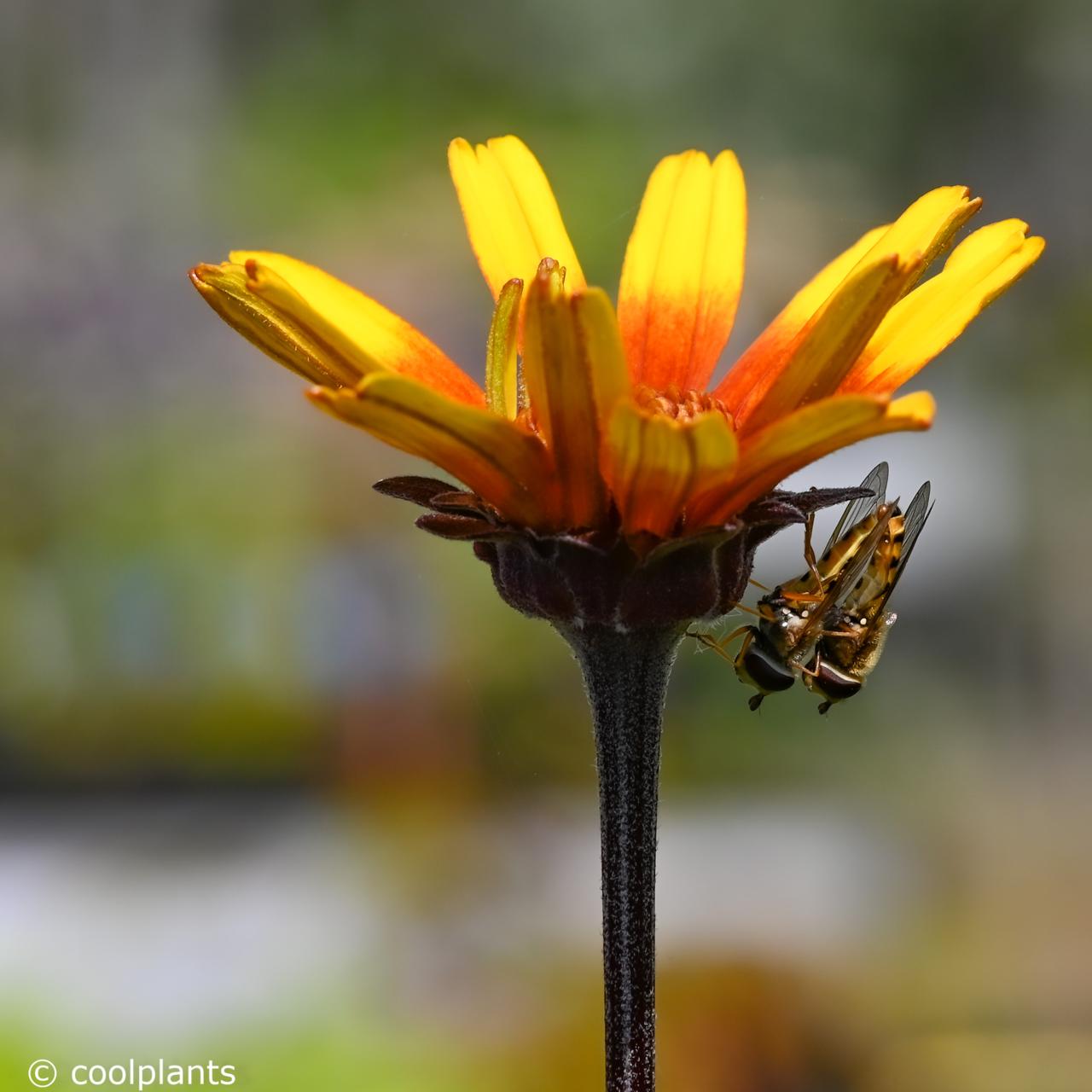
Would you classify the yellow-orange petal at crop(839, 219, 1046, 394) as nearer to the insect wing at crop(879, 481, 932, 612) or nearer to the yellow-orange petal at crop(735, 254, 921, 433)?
the yellow-orange petal at crop(735, 254, 921, 433)

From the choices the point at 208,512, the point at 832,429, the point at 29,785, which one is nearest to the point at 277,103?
the point at 208,512

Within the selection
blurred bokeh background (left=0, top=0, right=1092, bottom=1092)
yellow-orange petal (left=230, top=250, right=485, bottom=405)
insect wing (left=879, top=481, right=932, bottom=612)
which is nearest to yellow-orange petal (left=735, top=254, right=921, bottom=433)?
yellow-orange petal (left=230, top=250, right=485, bottom=405)

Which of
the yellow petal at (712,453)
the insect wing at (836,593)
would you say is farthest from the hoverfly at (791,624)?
the yellow petal at (712,453)

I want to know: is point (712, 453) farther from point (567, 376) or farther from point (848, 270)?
point (848, 270)

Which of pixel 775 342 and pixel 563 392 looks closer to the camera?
pixel 563 392

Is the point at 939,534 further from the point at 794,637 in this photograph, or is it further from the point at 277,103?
the point at 794,637

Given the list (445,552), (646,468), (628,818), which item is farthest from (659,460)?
(445,552)
